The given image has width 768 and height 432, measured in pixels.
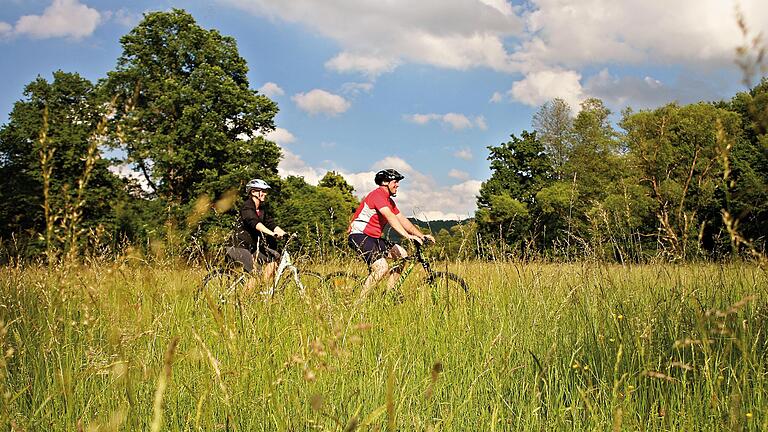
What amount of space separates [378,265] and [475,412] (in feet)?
13.9

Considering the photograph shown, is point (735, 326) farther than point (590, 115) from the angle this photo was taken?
No

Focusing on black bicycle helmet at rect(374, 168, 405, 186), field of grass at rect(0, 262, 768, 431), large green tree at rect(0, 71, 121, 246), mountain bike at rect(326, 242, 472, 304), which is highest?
large green tree at rect(0, 71, 121, 246)

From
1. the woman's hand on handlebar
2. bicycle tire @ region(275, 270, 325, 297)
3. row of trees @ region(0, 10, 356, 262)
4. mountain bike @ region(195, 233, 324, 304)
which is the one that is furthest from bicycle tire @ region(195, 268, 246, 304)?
row of trees @ region(0, 10, 356, 262)

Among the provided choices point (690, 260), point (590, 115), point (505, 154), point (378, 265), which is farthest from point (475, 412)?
point (505, 154)

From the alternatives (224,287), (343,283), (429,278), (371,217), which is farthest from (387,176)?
(224,287)

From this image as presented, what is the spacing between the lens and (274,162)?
2808cm

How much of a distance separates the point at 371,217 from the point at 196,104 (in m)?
20.9

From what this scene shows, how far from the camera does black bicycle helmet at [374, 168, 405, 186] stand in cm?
739

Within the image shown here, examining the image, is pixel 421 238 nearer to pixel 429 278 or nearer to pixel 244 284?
pixel 429 278

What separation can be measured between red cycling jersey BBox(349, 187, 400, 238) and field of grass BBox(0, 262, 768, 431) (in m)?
3.19

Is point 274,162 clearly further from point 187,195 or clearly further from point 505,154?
point 505,154

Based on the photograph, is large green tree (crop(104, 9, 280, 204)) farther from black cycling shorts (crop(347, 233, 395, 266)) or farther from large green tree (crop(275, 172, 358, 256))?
black cycling shorts (crop(347, 233, 395, 266))

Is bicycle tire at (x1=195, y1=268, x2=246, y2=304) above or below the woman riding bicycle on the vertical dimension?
below

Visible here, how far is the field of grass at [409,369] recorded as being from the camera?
2100 millimetres
